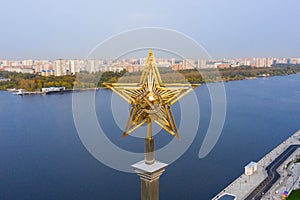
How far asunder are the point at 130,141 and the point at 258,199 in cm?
383

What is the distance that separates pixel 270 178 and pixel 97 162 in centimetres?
431

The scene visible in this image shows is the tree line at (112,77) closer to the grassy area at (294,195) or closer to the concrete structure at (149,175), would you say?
the concrete structure at (149,175)

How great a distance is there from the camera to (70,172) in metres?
7.09

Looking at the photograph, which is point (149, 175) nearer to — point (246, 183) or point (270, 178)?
point (246, 183)

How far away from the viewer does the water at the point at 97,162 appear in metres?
6.18

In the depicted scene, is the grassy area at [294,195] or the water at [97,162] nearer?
the grassy area at [294,195]

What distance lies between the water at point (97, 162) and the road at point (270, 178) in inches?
26.1

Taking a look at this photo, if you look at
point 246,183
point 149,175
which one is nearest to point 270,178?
point 246,183

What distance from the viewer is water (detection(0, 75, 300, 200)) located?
618cm

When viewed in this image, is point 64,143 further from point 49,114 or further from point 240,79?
point 240,79

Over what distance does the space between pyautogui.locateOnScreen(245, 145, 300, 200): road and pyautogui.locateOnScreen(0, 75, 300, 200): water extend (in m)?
0.66

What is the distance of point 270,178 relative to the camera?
633 cm

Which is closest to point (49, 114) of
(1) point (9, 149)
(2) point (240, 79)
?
(1) point (9, 149)

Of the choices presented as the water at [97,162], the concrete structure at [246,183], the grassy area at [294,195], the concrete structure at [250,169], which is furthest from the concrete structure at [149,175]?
the concrete structure at [250,169]
